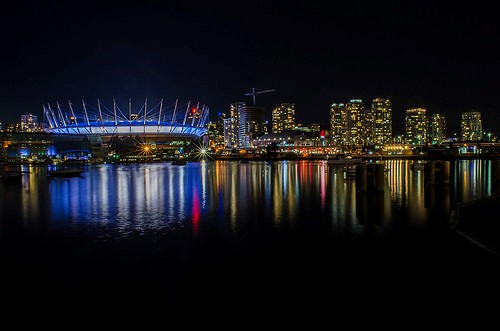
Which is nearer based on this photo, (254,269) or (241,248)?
(254,269)

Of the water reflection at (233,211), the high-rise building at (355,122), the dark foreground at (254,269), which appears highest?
the high-rise building at (355,122)

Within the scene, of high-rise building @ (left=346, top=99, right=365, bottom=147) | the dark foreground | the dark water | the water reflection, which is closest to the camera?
the dark foreground

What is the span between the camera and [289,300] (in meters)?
5.73

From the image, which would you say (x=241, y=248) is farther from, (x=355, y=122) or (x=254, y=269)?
(x=355, y=122)

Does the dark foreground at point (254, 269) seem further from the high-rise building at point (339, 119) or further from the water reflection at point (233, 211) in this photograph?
the high-rise building at point (339, 119)

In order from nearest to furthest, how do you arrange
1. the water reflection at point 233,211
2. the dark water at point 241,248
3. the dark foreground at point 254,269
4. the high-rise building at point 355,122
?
the dark foreground at point 254,269, the dark water at point 241,248, the water reflection at point 233,211, the high-rise building at point 355,122

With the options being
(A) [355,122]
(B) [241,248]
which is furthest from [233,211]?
(A) [355,122]

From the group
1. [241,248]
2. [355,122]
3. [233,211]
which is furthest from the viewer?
[355,122]

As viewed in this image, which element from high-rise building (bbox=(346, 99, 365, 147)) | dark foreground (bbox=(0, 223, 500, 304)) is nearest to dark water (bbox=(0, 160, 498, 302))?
dark foreground (bbox=(0, 223, 500, 304))

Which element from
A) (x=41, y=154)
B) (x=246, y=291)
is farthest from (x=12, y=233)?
(x=41, y=154)

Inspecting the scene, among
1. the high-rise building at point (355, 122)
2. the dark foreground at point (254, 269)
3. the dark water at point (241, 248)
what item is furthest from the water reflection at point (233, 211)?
the high-rise building at point (355, 122)

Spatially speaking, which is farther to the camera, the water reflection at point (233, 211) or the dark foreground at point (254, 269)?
the water reflection at point (233, 211)

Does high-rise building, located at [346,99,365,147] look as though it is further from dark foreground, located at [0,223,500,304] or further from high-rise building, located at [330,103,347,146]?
dark foreground, located at [0,223,500,304]

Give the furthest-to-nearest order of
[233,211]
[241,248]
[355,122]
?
[355,122]
[233,211]
[241,248]
